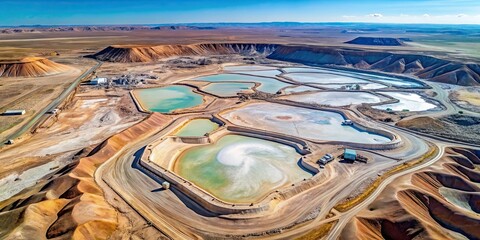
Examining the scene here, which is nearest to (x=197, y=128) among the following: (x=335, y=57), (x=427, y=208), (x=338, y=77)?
(x=427, y=208)

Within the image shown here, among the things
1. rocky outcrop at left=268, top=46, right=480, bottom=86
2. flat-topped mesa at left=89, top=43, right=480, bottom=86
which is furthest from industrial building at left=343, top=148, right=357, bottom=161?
flat-topped mesa at left=89, top=43, right=480, bottom=86

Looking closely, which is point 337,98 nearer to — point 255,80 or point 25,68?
point 255,80

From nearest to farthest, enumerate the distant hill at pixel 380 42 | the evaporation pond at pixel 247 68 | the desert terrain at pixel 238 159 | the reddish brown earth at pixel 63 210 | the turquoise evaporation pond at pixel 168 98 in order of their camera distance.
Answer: the reddish brown earth at pixel 63 210 → the desert terrain at pixel 238 159 → the turquoise evaporation pond at pixel 168 98 → the evaporation pond at pixel 247 68 → the distant hill at pixel 380 42

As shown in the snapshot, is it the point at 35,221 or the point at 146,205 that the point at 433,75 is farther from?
the point at 35,221

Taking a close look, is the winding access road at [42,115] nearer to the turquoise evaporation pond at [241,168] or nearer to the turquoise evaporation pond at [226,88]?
the turquoise evaporation pond at [241,168]

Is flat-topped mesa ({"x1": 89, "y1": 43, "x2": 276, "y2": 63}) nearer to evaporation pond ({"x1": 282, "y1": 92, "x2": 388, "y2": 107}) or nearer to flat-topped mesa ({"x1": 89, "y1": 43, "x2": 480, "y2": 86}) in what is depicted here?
flat-topped mesa ({"x1": 89, "y1": 43, "x2": 480, "y2": 86})

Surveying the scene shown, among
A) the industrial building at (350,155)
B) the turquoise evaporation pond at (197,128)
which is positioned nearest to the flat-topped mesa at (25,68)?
the turquoise evaporation pond at (197,128)

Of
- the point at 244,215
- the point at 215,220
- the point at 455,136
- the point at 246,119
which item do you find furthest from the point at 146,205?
the point at 455,136
